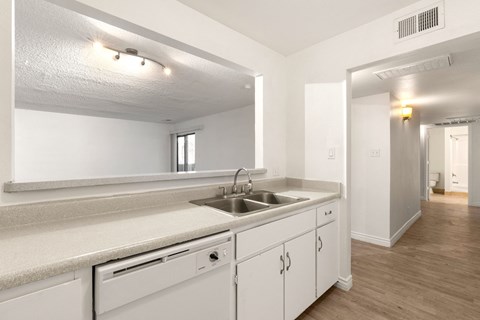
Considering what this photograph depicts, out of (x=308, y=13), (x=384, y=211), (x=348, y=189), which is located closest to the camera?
(x=308, y=13)

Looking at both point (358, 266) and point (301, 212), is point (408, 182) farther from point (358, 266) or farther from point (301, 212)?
point (301, 212)

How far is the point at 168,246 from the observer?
935 mm

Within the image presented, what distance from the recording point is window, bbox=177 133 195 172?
627cm

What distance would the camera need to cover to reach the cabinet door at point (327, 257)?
1791 millimetres

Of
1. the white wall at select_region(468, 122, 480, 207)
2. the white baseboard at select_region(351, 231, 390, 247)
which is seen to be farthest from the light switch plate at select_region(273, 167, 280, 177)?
the white wall at select_region(468, 122, 480, 207)

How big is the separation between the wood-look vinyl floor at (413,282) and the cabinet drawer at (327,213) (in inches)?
26.9

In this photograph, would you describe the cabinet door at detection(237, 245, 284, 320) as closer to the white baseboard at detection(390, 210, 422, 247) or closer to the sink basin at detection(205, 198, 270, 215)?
the sink basin at detection(205, 198, 270, 215)

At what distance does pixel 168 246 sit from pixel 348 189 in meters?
1.72

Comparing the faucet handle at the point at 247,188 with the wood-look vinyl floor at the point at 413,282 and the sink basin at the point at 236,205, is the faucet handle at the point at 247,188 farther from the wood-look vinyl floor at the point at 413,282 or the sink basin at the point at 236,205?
the wood-look vinyl floor at the point at 413,282

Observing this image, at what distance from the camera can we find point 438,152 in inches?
292

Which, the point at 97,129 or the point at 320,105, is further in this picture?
the point at 97,129

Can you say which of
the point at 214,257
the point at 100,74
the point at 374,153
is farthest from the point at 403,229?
the point at 100,74

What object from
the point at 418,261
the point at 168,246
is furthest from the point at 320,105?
the point at 418,261

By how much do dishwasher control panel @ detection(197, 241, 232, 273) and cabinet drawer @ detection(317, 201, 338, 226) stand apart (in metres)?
0.95
